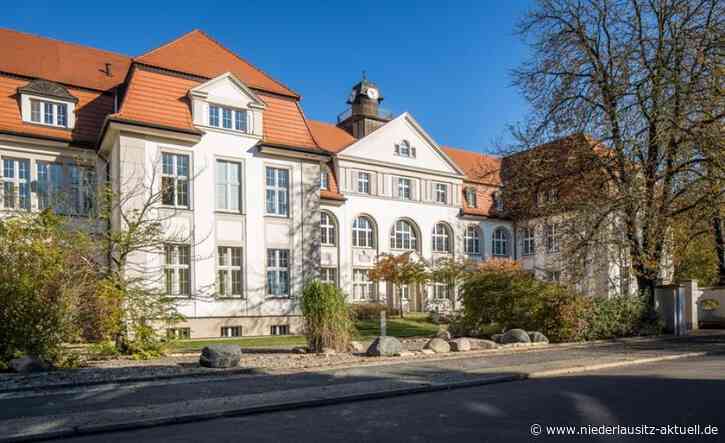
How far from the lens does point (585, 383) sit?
10.3 m

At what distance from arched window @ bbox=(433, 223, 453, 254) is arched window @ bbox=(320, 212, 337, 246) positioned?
809cm

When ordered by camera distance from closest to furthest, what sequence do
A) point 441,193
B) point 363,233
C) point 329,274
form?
point 329,274 < point 363,233 < point 441,193

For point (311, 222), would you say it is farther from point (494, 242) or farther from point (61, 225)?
point (494, 242)

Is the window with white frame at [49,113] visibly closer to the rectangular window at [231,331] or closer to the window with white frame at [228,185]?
the window with white frame at [228,185]

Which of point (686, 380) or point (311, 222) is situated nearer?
point (686, 380)

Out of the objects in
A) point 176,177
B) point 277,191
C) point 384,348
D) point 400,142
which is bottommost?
point 384,348

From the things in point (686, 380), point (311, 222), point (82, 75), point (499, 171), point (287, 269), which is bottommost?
point (686, 380)

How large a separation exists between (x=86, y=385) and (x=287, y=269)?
15.2 m

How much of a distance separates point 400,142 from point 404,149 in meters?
0.58

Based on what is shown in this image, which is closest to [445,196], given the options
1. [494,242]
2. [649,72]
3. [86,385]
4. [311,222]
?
[494,242]

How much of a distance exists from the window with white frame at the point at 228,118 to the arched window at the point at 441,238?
19036 mm

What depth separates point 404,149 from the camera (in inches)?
1566

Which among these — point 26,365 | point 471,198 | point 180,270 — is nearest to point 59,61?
point 180,270

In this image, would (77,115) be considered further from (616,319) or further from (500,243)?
(500,243)
